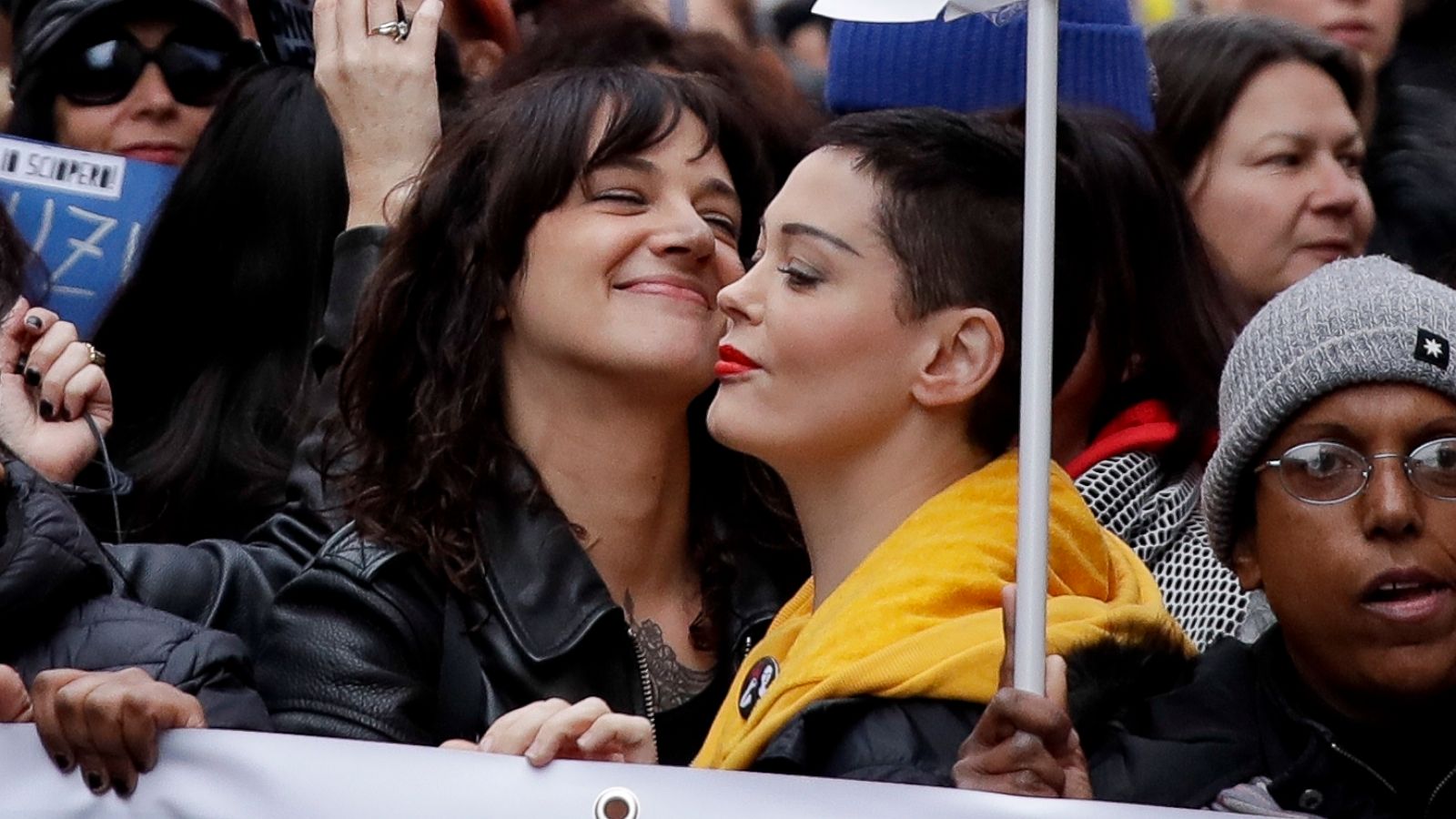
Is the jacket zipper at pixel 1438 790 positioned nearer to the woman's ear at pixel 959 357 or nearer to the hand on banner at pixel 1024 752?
the hand on banner at pixel 1024 752

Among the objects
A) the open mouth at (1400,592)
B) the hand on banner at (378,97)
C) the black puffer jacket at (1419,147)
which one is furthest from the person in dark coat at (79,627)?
the black puffer jacket at (1419,147)

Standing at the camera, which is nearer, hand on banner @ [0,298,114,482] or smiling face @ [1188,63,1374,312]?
hand on banner @ [0,298,114,482]

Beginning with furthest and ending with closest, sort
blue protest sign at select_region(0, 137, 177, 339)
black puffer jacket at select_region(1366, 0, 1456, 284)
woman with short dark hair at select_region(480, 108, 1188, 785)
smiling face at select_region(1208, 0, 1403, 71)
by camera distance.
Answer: smiling face at select_region(1208, 0, 1403, 71) < black puffer jacket at select_region(1366, 0, 1456, 284) < blue protest sign at select_region(0, 137, 177, 339) < woman with short dark hair at select_region(480, 108, 1188, 785)

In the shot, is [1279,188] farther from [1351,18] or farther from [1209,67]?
[1351,18]

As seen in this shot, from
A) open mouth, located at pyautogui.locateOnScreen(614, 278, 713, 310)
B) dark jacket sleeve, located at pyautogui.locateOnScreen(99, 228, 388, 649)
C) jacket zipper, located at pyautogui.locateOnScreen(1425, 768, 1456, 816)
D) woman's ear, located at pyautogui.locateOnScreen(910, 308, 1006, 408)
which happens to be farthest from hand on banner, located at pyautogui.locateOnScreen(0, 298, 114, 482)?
jacket zipper, located at pyautogui.locateOnScreen(1425, 768, 1456, 816)

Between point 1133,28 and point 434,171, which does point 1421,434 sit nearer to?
point 1133,28

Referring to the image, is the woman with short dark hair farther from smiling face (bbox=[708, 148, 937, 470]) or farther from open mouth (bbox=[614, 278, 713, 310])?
open mouth (bbox=[614, 278, 713, 310])

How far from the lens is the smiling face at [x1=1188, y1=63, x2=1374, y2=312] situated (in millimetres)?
4371

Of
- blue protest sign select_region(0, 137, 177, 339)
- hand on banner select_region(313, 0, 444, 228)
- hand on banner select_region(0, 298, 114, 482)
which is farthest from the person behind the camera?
blue protest sign select_region(0, 137, 177, 339)

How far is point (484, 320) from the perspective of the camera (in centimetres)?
388

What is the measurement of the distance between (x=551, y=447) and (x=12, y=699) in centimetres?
97

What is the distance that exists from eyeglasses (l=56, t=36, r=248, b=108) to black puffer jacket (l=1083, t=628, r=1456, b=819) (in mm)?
2314

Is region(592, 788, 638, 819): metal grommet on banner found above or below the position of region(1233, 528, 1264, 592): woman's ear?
below

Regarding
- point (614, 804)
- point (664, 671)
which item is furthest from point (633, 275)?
point (614, 804)
